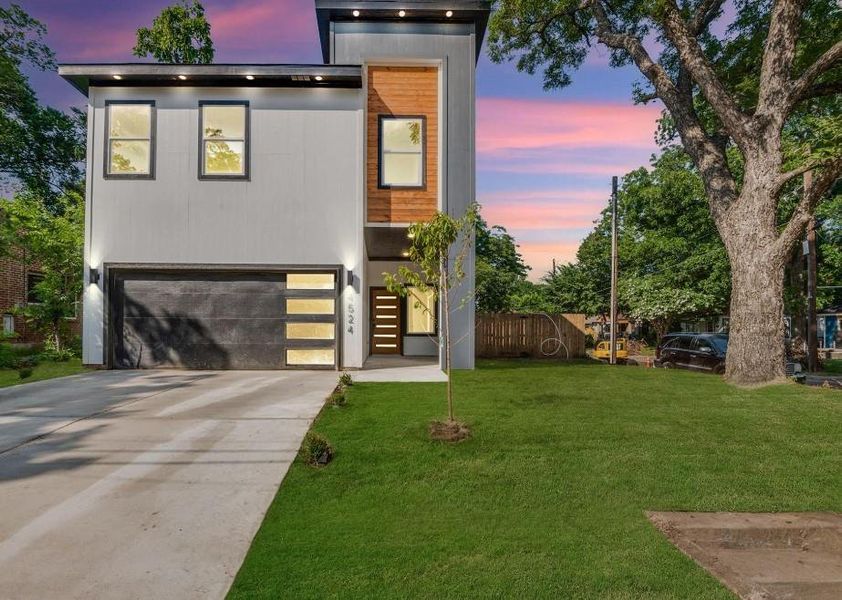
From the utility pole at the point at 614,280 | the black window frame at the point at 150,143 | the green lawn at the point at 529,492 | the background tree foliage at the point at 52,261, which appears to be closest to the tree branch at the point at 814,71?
the green lawn at the point at 529,492

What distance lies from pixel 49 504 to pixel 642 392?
890 centimetres

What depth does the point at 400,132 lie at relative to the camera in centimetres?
1181

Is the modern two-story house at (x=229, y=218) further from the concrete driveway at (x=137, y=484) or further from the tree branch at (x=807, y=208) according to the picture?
the tree branch at (x=807, y=208)

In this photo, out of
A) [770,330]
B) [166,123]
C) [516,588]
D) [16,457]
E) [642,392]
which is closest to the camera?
[516,588]

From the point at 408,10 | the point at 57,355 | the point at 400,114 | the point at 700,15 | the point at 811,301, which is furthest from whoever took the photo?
the point at 811,301

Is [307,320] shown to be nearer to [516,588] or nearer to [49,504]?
[49,504]

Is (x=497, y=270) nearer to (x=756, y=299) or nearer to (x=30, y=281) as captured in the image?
(x=756, y=299)

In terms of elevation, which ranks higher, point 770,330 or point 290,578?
point 770,330

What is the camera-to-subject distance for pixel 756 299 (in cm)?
995

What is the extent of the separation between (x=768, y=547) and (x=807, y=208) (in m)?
8.90

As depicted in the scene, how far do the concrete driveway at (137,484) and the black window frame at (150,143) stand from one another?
17.8ft

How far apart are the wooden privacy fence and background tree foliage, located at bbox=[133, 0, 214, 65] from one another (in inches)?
683

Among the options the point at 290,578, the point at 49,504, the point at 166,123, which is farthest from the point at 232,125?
the point at 290,578

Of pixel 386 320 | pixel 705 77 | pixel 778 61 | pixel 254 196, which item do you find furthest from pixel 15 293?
pixel 778 61
